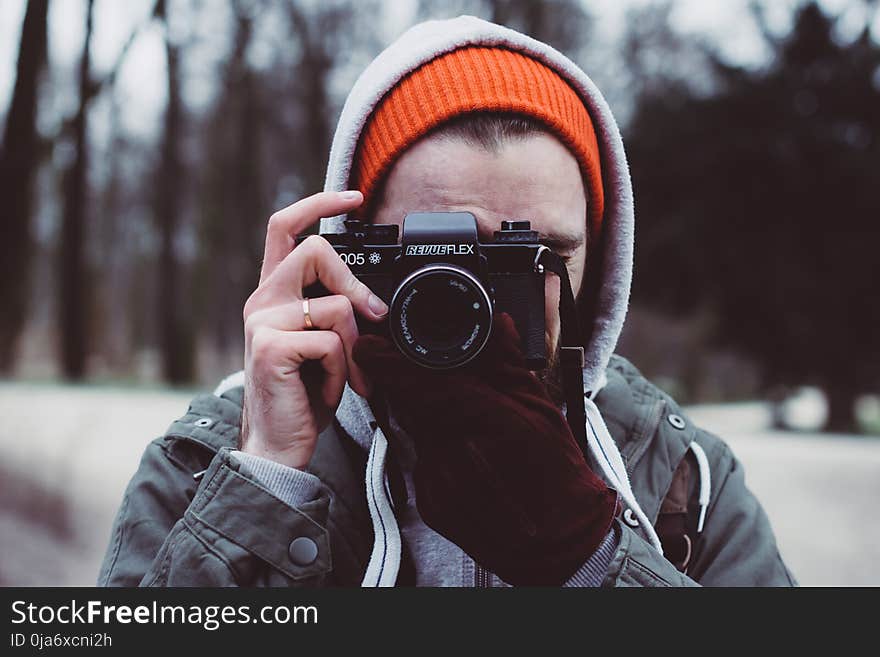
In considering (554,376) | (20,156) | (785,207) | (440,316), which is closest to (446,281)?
(440,316)

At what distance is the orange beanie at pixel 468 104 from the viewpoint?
159cm

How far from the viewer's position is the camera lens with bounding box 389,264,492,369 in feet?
4.37

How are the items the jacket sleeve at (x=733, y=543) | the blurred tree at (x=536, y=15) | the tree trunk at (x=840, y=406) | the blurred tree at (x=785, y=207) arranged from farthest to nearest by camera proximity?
the tree trunk at (x=840, y=406), the blurred tree at (x=785, y=207), the blurred tree at (x=536, y=15), the jacket sleeve at (x=733, y=543)

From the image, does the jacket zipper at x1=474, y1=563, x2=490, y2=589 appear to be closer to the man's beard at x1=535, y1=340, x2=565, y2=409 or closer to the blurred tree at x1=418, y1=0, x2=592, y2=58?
the man's beard at x1=535, y1=340, x2=565, y2=409

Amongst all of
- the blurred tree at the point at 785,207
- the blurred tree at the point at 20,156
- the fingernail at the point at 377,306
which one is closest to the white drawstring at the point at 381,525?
the fingernail at the point at 377,306

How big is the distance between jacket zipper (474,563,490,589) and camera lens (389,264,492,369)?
1.30 feet

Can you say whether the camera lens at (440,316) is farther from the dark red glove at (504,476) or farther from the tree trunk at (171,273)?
the tree trunk at (171,273)

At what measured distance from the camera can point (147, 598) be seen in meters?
1.33

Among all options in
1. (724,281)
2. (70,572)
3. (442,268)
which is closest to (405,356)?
(442,268)

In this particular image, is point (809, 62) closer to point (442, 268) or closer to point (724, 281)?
point (724, 281)

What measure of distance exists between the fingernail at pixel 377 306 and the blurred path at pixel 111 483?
2525mm

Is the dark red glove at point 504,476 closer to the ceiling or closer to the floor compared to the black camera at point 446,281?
closer to the floor

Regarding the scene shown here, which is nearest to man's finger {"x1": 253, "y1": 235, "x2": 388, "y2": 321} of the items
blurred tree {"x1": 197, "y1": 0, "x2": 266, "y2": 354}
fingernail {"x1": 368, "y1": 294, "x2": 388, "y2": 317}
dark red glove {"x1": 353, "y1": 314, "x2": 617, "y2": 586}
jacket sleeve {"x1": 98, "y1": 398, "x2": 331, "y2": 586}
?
fingernail {"x1": 368, "y1": 294, "x2": 388, "y2": 317}

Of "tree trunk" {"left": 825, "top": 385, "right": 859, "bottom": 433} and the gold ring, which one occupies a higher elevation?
the gold ring
